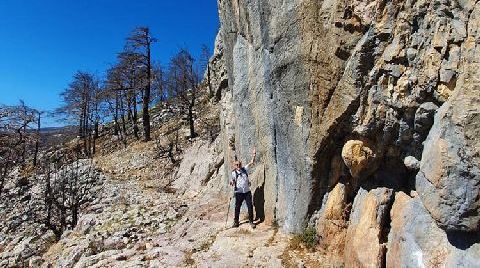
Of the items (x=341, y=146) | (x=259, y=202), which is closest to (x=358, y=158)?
(x=341, y=146)

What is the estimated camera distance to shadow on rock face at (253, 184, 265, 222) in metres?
15.7

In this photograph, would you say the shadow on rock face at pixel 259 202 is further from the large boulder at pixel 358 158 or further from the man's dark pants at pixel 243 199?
the large boulder at pixel 358 158

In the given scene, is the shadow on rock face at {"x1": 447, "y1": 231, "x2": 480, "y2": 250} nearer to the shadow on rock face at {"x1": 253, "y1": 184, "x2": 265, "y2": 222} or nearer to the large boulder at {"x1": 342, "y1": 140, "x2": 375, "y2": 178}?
the large boulder at {"x1": 342, "y1": 140, "x2": 375, "y2": 178}

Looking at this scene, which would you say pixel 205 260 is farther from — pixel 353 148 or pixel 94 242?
pixel 94 242

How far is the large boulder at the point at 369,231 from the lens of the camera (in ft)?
34.3

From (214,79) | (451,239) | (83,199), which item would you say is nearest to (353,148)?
(451,239)

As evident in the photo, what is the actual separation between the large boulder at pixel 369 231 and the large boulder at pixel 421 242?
197 millimetres

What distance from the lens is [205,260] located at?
1306 centimetres

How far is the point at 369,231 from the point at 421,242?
5.76ft

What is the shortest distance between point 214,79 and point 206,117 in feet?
26.2

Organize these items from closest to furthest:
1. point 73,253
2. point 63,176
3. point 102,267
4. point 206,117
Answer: point 102,267, point 73,253, point 63,176, point 206,117

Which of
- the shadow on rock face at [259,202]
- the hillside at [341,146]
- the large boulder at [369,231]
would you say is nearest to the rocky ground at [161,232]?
the hillside at [341,146]

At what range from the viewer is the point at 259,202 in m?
15.9

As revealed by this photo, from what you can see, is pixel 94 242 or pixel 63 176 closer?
pixel 94 242
